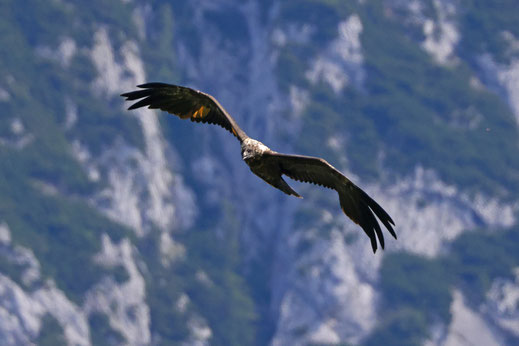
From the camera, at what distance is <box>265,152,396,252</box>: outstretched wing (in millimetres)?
38062

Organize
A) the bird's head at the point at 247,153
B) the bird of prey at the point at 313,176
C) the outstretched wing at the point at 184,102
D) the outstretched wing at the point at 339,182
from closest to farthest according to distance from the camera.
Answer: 1. the bird of prey at the point at 313,176
2. the outstretched wing at the point at 339,182
3. the bird's head at the point at 247,153
4. the outstretched wing at the point at 184,102

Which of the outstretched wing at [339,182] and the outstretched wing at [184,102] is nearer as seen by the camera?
the outstretched wing at [339,182]

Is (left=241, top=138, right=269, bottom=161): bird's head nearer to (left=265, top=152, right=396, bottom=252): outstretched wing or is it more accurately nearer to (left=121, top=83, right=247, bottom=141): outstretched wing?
(left=265, top=152, right=396, bottom=252): outstretched wing

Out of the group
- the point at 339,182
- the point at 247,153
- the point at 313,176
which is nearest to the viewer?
the point at 247,153

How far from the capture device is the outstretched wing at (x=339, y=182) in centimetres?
3806

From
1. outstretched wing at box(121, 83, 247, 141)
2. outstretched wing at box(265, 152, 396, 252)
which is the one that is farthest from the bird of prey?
outstretched wing at box(121, 83, 247, 141)

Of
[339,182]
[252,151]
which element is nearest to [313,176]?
[339,182]

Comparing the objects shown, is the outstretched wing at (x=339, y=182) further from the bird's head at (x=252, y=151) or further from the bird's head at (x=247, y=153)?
the bird's head at (x=247, y=153)

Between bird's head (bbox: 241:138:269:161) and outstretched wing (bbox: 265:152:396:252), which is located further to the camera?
bird's head (bbox: 241:138:269:161)

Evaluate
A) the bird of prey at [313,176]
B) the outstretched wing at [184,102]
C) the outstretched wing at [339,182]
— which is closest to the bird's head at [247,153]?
the bird of prey at [313,176]

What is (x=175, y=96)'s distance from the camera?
42.9 meters

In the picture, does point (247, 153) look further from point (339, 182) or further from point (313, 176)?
point (339, 182)

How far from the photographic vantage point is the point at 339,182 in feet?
127

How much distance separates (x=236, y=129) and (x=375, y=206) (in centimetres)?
625
